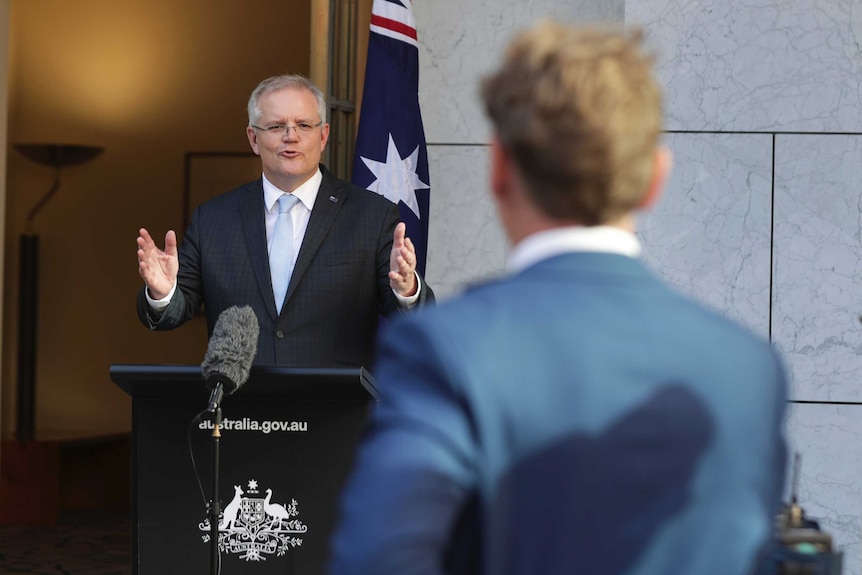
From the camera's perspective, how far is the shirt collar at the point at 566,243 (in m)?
1.15

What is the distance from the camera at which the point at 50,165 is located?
8516mm

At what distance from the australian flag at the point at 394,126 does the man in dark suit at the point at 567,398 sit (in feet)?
11.2

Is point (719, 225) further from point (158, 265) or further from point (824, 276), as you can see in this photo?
point (158, 265)

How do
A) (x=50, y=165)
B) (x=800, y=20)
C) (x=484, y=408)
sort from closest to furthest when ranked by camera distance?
(x=484, y=408) < (x=800, y=20) < (x=50, y=165)

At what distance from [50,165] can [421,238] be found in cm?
470

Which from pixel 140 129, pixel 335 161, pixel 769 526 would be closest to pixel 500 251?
pixel 335 161

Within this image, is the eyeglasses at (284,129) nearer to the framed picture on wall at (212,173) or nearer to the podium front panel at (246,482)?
the podium front panel at (246,482)

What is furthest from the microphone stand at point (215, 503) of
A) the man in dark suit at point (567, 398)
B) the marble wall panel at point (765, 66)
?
the marble wall panel at point (765, 66)

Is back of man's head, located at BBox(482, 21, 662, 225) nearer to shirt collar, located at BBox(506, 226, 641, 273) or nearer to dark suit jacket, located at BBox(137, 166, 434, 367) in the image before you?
shirt collar, located at BBox(506, 226, 641, 273)

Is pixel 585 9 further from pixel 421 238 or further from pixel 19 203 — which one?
pixel 19 203

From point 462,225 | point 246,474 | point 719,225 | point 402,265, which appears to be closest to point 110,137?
point 462,225

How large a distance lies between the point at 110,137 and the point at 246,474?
20.2 feet

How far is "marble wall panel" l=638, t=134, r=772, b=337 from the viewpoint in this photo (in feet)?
14.7

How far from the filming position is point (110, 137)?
339 inches
